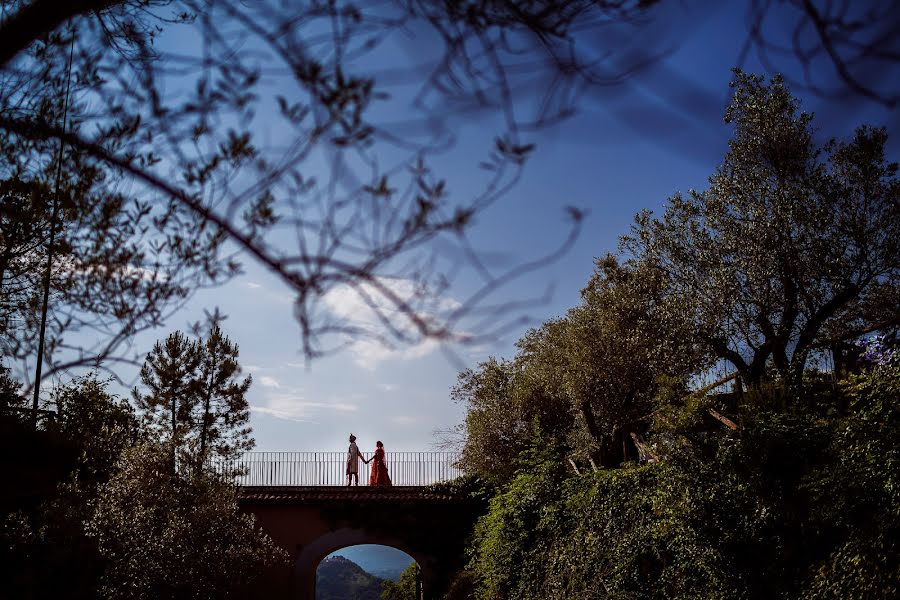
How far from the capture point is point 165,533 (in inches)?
364

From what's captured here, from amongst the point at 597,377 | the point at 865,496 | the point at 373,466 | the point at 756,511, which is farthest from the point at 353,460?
the point at 865,496

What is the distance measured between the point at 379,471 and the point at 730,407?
378 inches

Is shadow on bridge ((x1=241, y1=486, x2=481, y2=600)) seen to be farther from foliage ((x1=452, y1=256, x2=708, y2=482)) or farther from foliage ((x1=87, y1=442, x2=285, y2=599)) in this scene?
foliage ((x1=87, y1=442, x2=285, y2=599))

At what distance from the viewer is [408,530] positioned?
641 inches

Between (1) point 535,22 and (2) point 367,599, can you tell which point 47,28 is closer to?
(1) point 535,22

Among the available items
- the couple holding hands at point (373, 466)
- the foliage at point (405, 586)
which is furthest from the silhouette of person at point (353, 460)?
the foliage at point (405, 586)

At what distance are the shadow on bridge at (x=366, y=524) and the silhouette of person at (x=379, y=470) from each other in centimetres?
182

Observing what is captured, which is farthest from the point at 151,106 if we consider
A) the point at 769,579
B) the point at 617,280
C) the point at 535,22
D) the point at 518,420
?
the point at 518,420

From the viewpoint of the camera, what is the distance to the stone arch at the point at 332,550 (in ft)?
53.0

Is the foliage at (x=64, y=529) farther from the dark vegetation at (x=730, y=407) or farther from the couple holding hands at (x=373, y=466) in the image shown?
the couple holding hands at (x=373, y=466)

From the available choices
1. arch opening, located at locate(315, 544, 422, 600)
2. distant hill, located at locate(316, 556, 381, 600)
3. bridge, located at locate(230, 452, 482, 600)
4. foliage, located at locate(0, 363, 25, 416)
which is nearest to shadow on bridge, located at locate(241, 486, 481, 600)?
bridge, located at locate(230, 452, 482, 600)

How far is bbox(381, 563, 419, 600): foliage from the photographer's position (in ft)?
62.6

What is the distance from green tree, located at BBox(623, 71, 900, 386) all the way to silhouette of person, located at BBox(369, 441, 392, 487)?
9.64 m

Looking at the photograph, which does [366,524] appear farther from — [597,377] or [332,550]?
[597,377]
